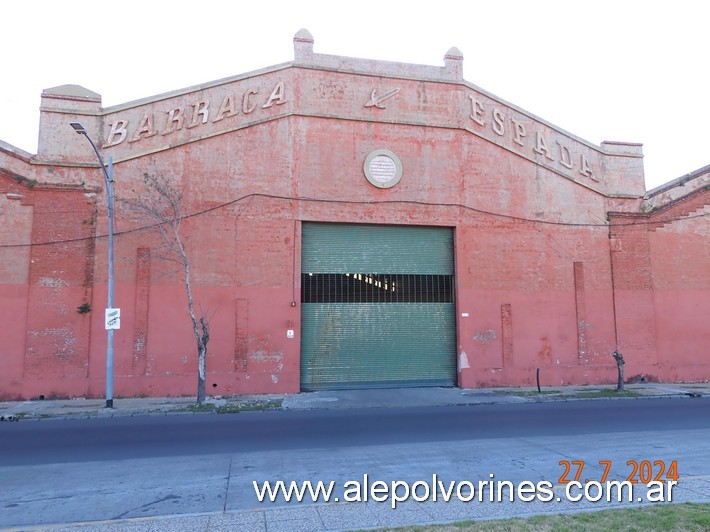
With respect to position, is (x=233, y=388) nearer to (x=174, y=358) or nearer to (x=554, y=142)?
(x=174, y=358)

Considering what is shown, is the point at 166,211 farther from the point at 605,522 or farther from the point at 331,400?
the point at 605,522

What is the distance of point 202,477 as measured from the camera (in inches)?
286

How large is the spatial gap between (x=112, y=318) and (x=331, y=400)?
7119 mm

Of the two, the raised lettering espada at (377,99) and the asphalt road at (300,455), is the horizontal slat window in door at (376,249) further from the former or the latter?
the asphalt road at (300,455)

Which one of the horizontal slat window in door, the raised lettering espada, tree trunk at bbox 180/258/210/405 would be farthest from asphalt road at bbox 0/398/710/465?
the raised lettering espada

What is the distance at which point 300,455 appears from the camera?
8547mm

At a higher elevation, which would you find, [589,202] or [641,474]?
Result: [589,202]

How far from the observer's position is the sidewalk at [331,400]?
14.4 m

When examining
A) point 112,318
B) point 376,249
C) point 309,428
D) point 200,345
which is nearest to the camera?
point 309,428

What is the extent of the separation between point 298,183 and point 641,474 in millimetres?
14474

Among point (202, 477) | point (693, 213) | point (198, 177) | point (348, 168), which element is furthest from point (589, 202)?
point (202, 477)

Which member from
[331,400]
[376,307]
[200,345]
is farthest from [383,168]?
[200,345]

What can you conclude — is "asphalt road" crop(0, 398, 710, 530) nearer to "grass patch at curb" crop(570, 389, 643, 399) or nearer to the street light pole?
the street light pole

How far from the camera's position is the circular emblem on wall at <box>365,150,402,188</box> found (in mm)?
19391
